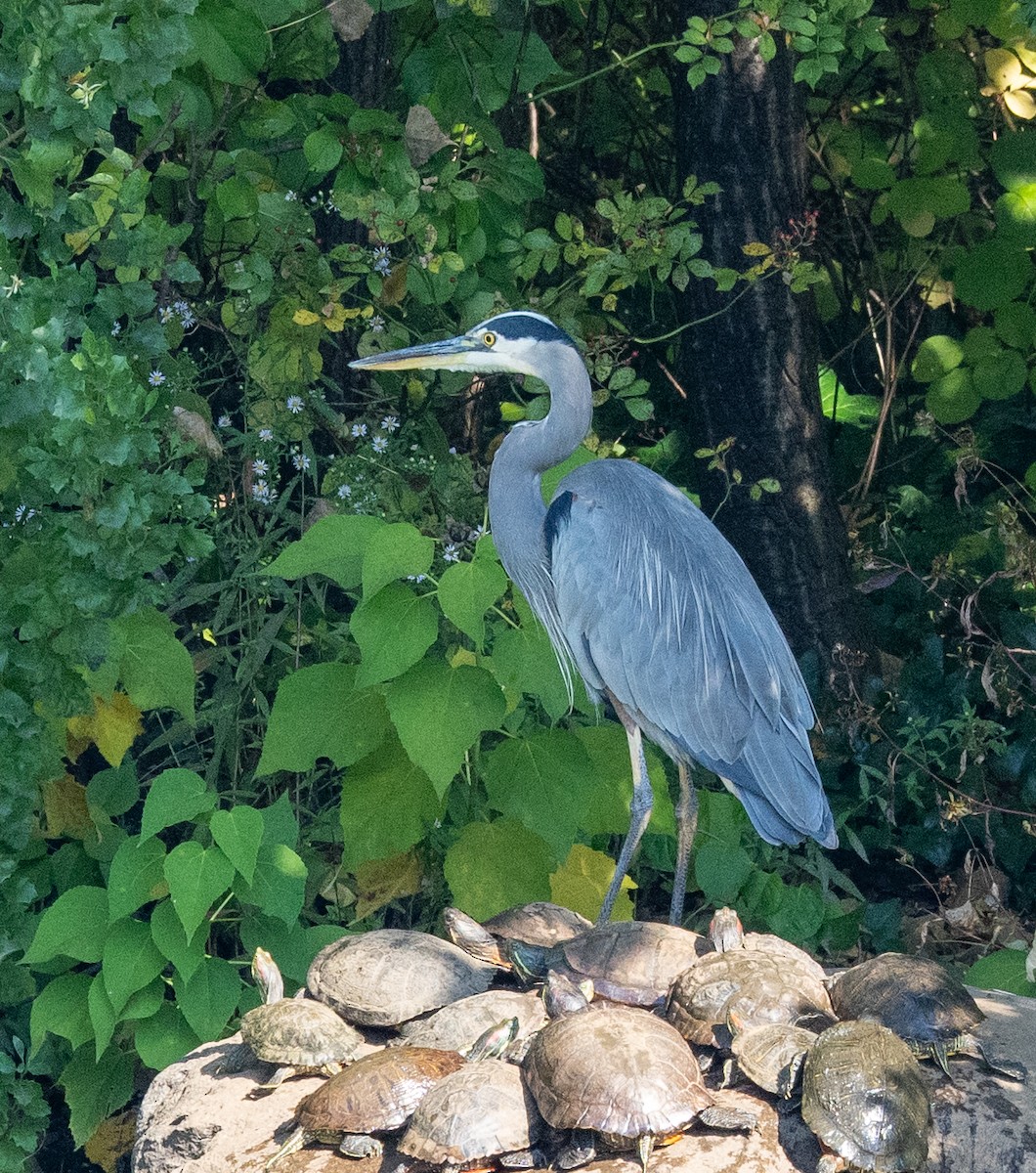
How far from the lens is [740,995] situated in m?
2.69

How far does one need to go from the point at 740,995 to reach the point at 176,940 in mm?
1310

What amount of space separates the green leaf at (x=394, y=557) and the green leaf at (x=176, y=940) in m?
0.83

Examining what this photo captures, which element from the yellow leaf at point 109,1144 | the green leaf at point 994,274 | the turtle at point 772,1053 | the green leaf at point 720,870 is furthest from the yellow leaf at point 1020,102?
the yellow leaf at point 109,1144

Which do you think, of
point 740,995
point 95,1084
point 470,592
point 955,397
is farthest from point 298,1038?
point 955,397

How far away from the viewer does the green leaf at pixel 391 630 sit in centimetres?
333

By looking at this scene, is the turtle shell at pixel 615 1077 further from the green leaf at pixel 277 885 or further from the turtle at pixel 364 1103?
the green leaf at pixel 277 885

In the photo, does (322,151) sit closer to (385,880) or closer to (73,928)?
(385,880)

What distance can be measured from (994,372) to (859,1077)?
3278 millimetres

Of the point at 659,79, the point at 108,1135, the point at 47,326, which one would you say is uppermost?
the point at 47,326

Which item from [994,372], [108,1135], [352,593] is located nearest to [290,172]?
[352,593]

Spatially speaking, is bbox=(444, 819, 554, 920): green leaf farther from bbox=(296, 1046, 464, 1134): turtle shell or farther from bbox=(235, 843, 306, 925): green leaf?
bbox=(296, 1046, 464, 1134): turtle shell

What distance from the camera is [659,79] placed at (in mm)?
5699

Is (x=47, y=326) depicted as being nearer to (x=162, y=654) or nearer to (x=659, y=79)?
(x=162, y=654)

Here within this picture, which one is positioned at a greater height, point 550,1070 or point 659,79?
point 659,79
